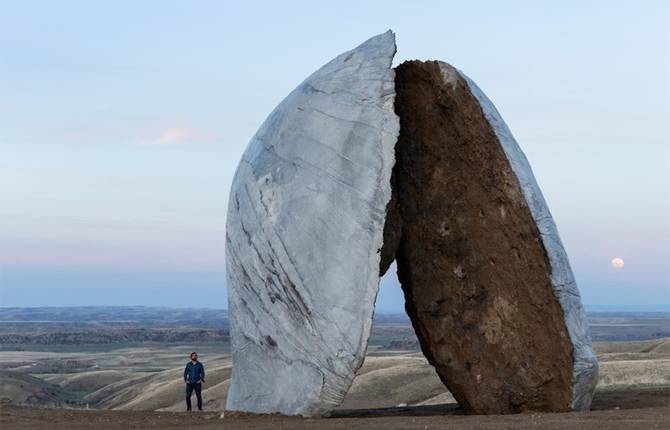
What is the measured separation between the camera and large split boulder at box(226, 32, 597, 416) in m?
14.0

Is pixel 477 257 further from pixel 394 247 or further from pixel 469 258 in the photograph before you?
pixel 394 247

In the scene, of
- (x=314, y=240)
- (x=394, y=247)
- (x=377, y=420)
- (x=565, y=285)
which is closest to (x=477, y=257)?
(x=394, y=247)

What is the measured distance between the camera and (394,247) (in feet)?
52.5

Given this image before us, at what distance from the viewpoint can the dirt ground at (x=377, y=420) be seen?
41.8ft

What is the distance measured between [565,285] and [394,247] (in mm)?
2811

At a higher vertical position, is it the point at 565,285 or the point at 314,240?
the point at 314,240

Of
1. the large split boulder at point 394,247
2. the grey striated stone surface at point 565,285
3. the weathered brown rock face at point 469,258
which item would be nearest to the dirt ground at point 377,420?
the grey striated stone surface at point 565,285

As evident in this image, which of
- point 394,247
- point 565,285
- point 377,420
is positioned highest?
point 394,247

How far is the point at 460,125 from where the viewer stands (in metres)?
16.0

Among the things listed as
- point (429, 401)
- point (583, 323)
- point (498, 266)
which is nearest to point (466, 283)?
point (498, 266)

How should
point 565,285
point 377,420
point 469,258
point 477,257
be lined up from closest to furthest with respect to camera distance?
point 377,420, point 565,285, point 477,257, point 469,258

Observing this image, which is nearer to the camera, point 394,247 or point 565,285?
point 565,285

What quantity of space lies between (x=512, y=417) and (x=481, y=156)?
13.9 feet

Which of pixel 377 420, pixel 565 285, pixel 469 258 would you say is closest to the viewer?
pixel 377 420
